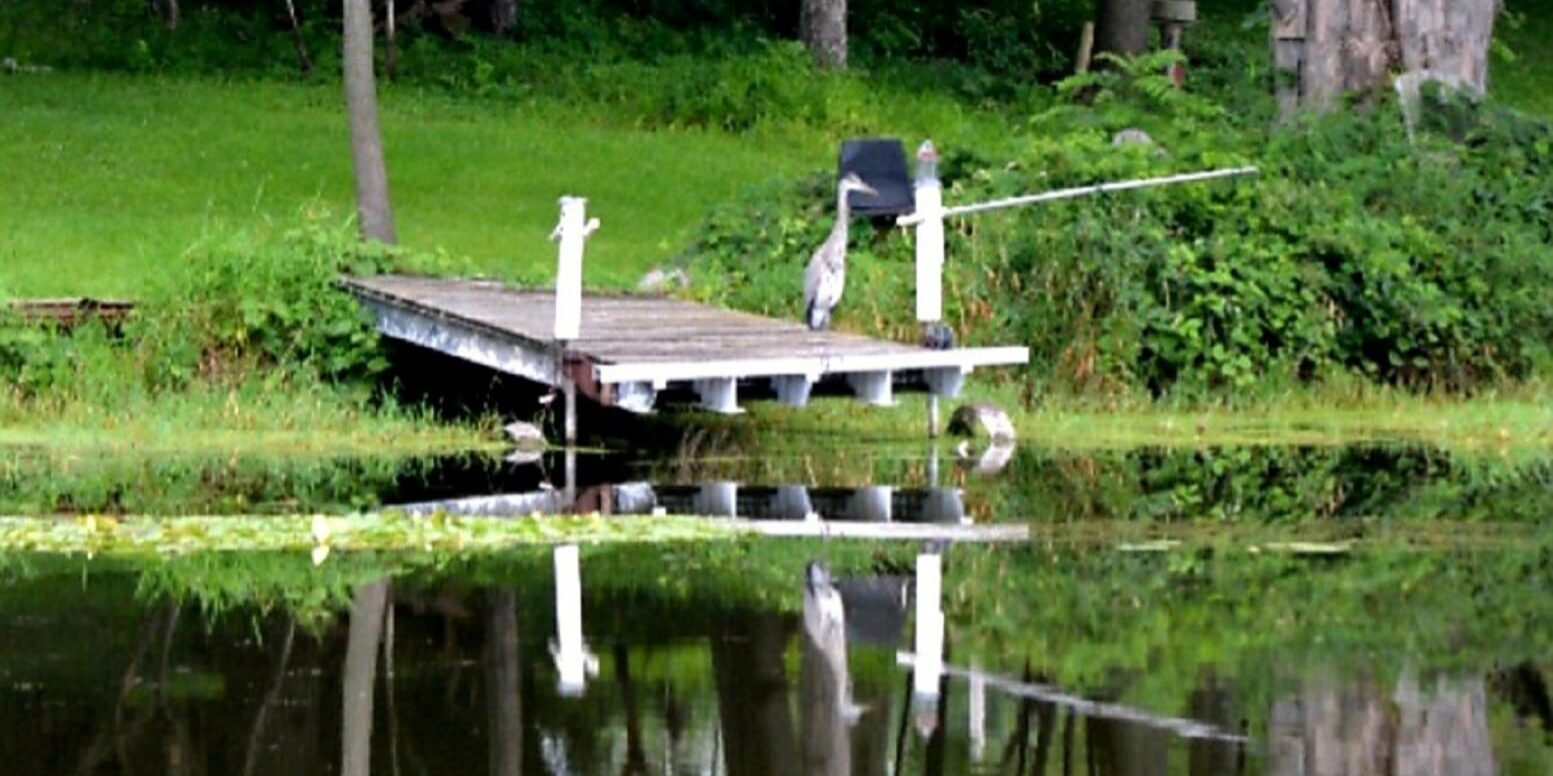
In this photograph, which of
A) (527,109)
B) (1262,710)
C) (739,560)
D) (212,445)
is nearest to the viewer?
(1262,710)

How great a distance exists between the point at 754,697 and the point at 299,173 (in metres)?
21.9

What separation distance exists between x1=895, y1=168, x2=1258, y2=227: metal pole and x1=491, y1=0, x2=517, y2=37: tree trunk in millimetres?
17433

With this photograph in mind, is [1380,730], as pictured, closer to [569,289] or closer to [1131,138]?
[569,289]

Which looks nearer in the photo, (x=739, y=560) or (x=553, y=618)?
(x=553, y=618)

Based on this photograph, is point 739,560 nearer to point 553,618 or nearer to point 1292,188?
point 553,618

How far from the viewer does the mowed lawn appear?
29.5 m

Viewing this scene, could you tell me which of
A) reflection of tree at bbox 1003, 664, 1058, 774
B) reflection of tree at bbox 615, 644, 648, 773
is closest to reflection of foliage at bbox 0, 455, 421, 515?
reflection of tree at bbox 615, 644, 648, 773

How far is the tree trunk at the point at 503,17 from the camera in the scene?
43375 millimetres

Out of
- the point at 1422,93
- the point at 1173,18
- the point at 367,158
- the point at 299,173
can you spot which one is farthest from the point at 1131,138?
the point at 1173,18

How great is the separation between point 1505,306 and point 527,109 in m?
16.0

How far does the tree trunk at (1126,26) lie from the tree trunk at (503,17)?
714 cm

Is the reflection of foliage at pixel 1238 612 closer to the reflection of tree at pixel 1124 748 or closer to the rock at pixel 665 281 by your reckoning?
the reflection of tree at pixel 1124 748

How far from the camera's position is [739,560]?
17.6 meters

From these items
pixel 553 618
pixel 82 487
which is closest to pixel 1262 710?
Result: pixel 553 618
